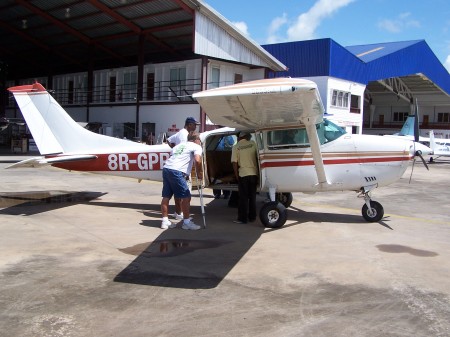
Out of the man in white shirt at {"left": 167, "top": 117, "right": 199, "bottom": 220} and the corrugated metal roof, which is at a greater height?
the corrugated metal roof

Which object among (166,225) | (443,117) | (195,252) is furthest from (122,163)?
(443,117)

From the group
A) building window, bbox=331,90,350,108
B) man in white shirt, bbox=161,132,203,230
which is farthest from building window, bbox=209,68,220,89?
man in white shirt, bbox=161,132,203,230

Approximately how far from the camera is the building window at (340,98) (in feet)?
115

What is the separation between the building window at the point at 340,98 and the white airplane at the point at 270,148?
26.7m

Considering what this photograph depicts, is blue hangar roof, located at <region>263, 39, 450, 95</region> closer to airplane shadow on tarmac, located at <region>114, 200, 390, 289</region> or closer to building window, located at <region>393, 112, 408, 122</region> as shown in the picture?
building window, located at <region>393, 112, 408, 122</region>

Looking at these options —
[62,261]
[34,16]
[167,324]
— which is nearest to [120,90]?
[34,16]

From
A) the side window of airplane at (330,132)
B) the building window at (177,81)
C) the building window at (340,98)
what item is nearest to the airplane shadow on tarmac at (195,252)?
the side window of airplane at (330,132)

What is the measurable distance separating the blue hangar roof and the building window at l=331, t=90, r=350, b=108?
127cm

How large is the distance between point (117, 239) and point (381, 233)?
472cm

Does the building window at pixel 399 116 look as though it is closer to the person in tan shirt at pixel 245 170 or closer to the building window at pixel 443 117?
the building window at pixel 443 117

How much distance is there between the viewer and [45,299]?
450 centimetres

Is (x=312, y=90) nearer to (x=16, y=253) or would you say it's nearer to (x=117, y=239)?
(x=117, y=239)

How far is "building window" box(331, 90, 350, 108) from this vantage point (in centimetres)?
3518

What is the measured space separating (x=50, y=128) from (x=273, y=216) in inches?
220
